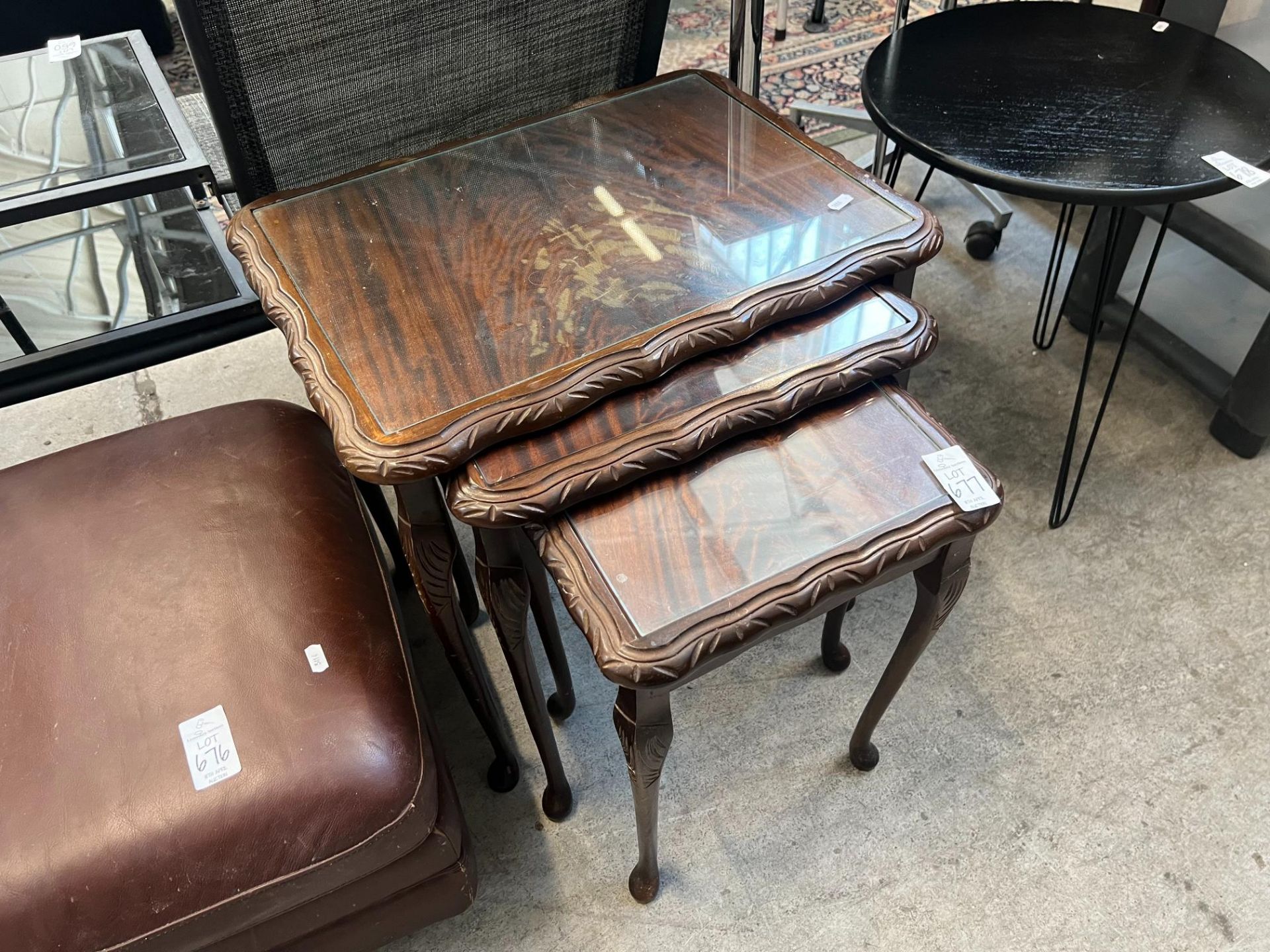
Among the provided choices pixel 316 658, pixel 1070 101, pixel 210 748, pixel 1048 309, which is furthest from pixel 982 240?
pixel 210 748

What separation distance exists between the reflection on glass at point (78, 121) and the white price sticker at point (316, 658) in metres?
0.67

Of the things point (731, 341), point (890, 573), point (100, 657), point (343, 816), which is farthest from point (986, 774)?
point (100, 657)

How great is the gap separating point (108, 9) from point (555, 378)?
2.21 metres

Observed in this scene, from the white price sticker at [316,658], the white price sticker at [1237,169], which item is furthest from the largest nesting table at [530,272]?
the white price sticker at [1237,169]

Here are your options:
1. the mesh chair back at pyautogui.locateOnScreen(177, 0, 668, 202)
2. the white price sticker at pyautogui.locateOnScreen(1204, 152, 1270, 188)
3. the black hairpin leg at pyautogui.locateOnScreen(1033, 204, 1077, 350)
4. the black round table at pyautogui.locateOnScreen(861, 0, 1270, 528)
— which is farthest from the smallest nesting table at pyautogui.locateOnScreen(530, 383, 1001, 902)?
the black hairpin leg at pyautogui.locateOnScreen(1033, 204, 1077, 350)

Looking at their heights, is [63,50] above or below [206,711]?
above

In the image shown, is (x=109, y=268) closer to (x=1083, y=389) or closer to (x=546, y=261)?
(x=546, y=261)

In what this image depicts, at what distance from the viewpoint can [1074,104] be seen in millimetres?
1187

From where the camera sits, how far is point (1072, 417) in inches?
54.3

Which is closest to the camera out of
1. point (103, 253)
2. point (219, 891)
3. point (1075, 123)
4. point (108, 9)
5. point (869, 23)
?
point (219, 891)

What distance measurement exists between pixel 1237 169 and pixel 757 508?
0.73 metres

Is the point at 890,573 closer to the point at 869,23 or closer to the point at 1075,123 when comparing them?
the point at 1075,123

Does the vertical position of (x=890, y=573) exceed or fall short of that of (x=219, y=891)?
it exceeds it

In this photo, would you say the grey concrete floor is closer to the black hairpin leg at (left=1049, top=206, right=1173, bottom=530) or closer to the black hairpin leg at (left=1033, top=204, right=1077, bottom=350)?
the black hairpin leg at (left=1049, top=206, right=1173, bottom=530)
